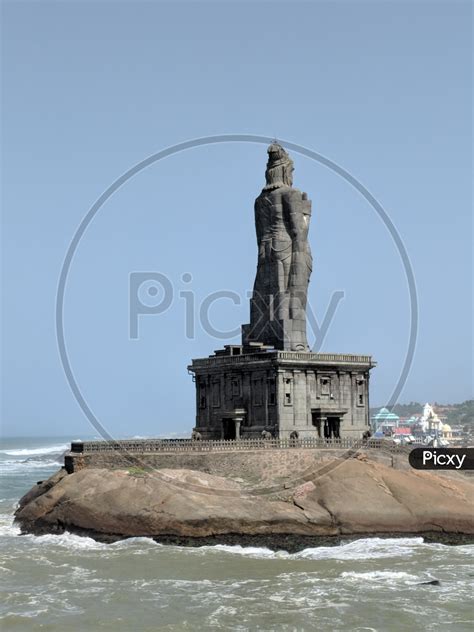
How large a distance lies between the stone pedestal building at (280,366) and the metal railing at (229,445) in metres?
3.39

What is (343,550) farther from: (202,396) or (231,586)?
(202,396)

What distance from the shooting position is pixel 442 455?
2205 inches

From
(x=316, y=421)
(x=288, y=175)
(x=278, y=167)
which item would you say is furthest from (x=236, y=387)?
(x=278, y=167)

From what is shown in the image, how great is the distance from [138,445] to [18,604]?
2046cm

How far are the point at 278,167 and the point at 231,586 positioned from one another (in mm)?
35013

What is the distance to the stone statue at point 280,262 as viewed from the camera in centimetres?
6688

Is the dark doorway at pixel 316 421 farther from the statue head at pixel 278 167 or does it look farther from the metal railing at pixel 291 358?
the statue head at pixel 278 167

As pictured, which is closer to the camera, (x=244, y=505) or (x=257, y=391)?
(x=244, y=505)

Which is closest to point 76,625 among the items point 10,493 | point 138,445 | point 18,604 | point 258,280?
point 18,604

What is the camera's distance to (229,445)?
5891 centimetres

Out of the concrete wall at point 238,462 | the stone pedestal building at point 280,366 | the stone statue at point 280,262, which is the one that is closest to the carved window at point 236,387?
the stone pedestal building at point 280,366

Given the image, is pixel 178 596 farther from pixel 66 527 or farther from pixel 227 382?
pixel 227 382

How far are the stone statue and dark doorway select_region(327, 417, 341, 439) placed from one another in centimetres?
497

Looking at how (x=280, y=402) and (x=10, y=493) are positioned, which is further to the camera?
(x=10, y=493)
